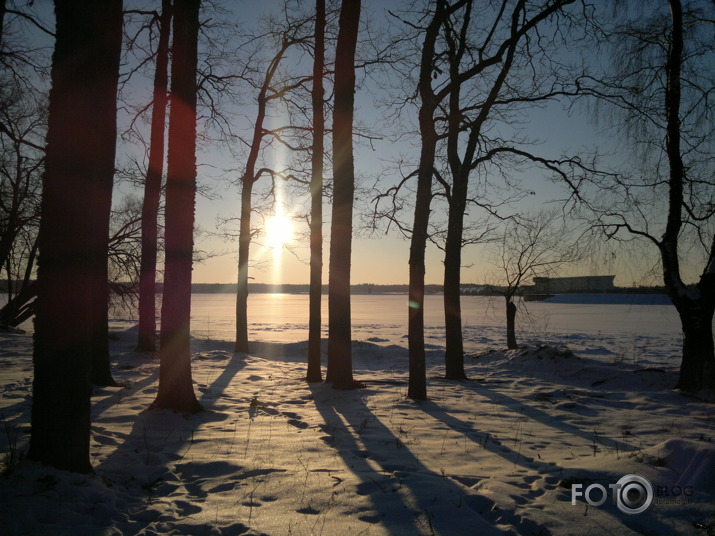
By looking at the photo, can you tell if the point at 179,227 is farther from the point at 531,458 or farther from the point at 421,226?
the point at 531,458

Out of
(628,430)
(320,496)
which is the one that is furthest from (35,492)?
(628,430)

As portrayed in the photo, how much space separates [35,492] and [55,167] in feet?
7.88

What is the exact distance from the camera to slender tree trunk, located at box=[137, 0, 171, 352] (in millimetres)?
10833

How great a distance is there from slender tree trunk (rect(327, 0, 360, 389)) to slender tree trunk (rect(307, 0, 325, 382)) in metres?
1.68

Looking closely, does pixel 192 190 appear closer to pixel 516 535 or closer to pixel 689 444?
pixel 516 535

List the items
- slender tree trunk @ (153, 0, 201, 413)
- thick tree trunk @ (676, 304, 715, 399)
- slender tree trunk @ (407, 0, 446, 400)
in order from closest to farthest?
slender tree trunk @ (153, 0, 201, 413) < slender tree trunk @ (407, 0, 446, 400) < thick tree trunk @ (676, 304, 715, 399)

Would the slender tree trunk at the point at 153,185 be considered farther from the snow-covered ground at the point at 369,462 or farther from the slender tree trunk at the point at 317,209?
the slender tree trunk at the point at 317,209

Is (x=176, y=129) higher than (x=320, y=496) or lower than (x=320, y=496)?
higher

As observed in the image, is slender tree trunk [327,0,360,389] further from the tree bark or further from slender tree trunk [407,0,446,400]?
the tree bark

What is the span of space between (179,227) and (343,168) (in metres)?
3.23

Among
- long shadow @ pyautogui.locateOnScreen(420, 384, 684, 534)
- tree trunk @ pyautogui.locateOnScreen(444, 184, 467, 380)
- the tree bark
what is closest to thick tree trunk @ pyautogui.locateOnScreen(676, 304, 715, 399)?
the tree bark

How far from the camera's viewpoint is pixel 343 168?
7824 millimetres

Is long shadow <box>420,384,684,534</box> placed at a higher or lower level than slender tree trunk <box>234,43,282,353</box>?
lower

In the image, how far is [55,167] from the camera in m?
3.36
